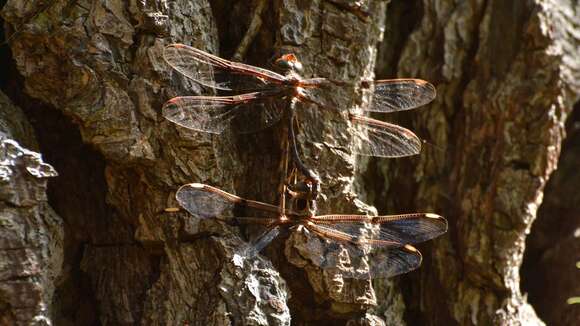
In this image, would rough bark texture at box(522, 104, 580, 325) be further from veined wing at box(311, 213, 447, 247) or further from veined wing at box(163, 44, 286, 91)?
veined wing at box(163, 44, 286, 91)

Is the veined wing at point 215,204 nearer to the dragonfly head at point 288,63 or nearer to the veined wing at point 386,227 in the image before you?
the veined wing at point 386,227

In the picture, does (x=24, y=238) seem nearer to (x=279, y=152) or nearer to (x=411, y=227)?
(x=279, y=152)

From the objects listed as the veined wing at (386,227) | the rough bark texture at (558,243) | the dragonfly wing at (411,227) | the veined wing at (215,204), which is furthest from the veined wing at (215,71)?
the rough bark texture at (558,243)

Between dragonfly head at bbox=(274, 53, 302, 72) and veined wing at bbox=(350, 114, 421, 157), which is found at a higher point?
dragonfly head at bbox=(274, 53, 302, 72)

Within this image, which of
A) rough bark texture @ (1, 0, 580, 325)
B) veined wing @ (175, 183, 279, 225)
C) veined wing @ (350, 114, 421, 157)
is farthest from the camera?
veined wing @ (350, 114, 421, 157)

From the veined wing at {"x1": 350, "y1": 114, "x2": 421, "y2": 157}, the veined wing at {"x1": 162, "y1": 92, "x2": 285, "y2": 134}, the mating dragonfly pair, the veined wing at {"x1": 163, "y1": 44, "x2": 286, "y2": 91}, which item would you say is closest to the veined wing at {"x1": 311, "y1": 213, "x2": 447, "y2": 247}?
the mating dragonfly pair

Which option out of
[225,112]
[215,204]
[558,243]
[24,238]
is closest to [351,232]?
[215,204]

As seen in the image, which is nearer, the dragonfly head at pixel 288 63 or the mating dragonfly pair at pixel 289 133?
the mating dragonfly pair at pixel 289 133
